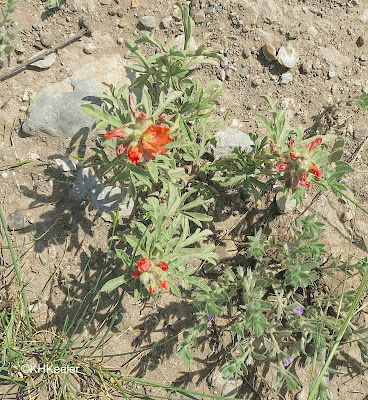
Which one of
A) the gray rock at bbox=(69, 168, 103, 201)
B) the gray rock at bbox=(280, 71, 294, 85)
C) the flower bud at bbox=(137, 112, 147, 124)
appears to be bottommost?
the gray rock at bbox=(69, 168, 103, 201)

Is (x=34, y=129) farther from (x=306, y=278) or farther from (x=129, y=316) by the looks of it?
(x=306, y=278)

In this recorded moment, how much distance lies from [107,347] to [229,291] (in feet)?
3.75

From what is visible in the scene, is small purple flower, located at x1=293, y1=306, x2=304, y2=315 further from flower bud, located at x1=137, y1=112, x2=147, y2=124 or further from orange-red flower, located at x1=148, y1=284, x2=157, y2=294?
flower bud, located at x1=137, y1=112, x2=147, y2=124

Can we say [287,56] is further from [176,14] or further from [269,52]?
[176,14]

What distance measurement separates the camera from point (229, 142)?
378cm

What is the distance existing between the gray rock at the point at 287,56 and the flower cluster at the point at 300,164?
149 centimetres

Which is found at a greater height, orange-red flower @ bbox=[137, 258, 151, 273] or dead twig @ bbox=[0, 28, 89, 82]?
dead twig @ bbox=[0, 28, 89, 82]

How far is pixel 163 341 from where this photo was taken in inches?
146

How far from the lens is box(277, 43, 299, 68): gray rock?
158 inches

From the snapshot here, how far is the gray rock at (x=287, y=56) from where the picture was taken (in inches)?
158

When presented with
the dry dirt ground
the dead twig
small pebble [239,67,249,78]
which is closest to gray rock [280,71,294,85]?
the dry dirt ground

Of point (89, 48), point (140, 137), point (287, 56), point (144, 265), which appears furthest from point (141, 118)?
point (287, 56)

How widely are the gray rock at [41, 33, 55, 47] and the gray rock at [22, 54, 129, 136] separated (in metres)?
0.38

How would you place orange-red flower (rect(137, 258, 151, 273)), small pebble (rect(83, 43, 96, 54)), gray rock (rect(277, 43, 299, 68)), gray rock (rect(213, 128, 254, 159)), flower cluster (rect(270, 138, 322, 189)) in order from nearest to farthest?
orange-red flower (rect(137, 258, 151, 273)) → flower cluster (rect(270, 138, 322, 189)) → gray rock (rect(213, 128, 254, 159)) → small pebble (rect(83, 43, 96, 54)) → gray rock (rect(277, 43, 299, 68))
